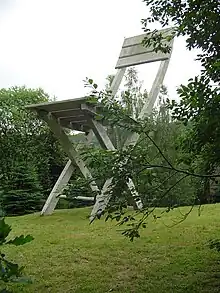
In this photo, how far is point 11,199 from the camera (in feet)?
26.8

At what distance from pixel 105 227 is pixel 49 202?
68.4 inches

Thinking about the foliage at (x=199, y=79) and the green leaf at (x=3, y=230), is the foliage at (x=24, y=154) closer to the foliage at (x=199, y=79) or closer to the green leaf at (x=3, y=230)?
the foliage at (x=199, y=79)

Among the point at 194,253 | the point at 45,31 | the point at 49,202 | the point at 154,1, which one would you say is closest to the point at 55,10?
the point at 45,31

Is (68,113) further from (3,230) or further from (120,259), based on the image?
(3,230)

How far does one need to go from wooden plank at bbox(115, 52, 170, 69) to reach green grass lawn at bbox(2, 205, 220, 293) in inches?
92.7

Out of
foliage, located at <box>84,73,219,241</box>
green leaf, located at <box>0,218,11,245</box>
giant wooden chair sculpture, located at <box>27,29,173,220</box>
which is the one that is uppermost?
giant wooden chair sculpture, located at <box>27,29,173,220</box>

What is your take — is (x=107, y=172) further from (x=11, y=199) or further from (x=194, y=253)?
(x=11, y=199)

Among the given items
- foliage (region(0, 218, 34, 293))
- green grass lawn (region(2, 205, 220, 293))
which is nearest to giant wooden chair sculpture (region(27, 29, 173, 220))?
green grass lawn (region(2, 205, 220, 293))

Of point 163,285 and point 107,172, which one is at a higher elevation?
point 107,172

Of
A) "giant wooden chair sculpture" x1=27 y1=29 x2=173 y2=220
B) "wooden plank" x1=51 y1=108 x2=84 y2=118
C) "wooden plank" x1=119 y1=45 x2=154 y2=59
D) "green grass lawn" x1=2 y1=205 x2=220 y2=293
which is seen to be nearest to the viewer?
"green grass lawn" x1=2 y1=205 x2=220 y2=293

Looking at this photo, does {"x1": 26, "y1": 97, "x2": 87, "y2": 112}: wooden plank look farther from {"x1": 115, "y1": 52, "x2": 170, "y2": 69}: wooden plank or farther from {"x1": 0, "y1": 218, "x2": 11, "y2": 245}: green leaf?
{"x1": 0, "y1": 218, "x2": 11, "y2": 245}: green leaf

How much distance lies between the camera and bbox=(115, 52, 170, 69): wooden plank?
5.75 meters

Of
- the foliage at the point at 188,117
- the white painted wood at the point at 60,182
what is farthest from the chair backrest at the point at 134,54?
the foliage at the point at 188,117

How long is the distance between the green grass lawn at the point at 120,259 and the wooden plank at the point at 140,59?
7.73 feet
